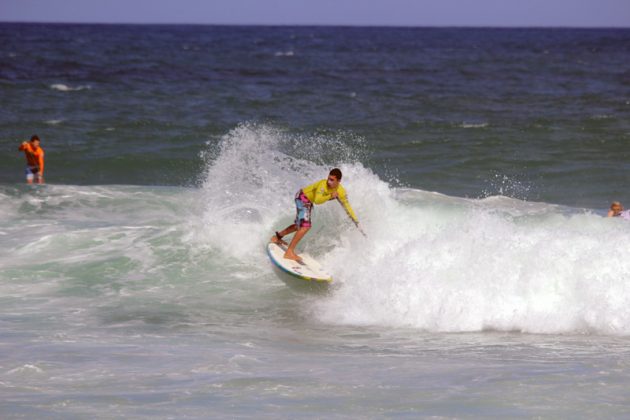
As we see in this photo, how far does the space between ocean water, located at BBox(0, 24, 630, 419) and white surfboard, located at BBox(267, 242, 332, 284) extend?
275 mm

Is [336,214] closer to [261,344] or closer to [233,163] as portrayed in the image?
[233,163]

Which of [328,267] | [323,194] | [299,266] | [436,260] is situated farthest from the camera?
[328,267]

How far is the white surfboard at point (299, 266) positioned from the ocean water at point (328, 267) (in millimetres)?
275

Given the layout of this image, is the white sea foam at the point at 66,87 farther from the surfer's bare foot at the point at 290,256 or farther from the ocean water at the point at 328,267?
the surfer's bare foot at the point at 290,256

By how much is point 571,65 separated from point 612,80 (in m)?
13.8

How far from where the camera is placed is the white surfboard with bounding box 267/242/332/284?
12.0 meters

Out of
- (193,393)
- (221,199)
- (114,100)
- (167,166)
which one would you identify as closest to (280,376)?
(193,393)

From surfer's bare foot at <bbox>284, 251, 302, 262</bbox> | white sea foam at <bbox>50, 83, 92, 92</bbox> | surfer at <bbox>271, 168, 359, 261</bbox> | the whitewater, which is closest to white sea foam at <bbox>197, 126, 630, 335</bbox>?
the whitewater

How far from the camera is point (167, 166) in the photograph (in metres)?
23.4

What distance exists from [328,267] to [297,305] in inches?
45.7

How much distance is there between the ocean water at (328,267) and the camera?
7.97 meters

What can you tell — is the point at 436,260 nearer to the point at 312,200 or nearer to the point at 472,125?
the point at 312,200

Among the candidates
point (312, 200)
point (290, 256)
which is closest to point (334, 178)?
point (312, 200)

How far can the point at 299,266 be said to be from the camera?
40.5ft
